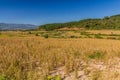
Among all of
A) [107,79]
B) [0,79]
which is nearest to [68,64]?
[107,79]

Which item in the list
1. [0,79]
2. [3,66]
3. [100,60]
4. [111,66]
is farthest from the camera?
[100,60]

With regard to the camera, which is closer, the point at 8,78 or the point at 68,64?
the point at 8,78

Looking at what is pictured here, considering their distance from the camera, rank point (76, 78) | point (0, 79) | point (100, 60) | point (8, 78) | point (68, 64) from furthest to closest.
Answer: point (100, 60), point (68, 64), point (76, 78), point (8, 78), point (0, 79)

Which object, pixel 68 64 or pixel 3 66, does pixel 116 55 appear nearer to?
pixel 68 64

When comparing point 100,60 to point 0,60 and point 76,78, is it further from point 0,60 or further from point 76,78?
point 0,60

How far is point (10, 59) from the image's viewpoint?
23.2ft

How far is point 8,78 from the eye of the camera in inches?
204


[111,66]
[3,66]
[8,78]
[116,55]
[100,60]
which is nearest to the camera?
[8,78]

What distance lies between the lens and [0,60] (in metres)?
7.06

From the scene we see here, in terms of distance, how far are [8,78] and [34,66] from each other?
6.36 feet

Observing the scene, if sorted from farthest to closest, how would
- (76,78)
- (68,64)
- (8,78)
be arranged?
1. (68,64)
2. (76,78)
3. (8,78)

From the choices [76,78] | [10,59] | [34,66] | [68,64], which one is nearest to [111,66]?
[68,64]

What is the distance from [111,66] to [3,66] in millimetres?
4118

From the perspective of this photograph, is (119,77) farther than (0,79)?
Yes
